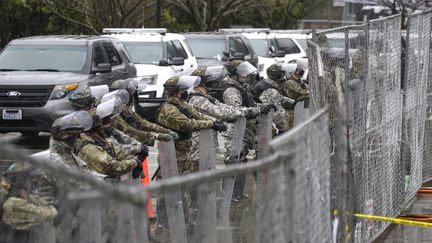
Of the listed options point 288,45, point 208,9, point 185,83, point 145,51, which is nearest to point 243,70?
point 185,83

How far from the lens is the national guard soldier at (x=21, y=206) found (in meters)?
4.11

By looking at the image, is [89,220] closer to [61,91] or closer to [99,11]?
[61,91]

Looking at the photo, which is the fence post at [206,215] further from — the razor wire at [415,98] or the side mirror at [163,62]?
the side mirror at [163,62]

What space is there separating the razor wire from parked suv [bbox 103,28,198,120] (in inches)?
318

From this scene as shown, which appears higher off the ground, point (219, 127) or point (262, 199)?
point (262, 199)

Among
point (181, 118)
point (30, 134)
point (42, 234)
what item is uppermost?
point (42, 234)

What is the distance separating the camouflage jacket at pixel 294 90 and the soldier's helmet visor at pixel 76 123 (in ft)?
21.6

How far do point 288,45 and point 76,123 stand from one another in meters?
21.3

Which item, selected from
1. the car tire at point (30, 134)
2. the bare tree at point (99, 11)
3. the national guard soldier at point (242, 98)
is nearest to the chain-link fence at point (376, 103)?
the national guard soldier at point (242, 98)

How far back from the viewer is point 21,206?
4230 millimetres

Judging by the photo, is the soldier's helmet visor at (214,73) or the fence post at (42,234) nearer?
the fence post at (42,234)

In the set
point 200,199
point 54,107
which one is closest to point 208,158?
point 200,199

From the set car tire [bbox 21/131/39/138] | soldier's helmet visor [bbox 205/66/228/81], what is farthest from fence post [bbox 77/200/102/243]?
car tire [bbox 21/131/39/138]

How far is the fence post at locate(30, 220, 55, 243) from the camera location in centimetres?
425
